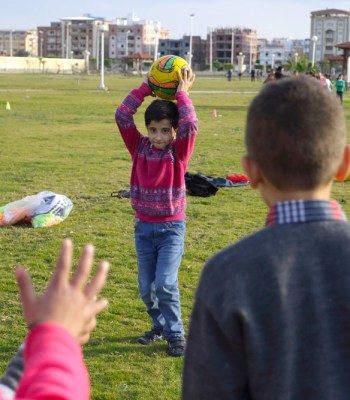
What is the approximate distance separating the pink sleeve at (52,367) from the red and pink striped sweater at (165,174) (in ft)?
12.2

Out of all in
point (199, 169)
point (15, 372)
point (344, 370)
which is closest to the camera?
point (15, 372)

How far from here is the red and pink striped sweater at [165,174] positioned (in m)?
5.28

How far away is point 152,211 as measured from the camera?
5305 mm

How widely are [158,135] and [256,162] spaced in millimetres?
3258

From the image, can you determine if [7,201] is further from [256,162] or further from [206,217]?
[256,162]

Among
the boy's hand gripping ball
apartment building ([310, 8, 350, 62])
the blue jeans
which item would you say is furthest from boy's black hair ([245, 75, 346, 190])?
apartment building ([310, 8, 350, 62])

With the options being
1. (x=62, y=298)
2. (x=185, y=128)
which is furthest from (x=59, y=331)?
(x=185, y=128)

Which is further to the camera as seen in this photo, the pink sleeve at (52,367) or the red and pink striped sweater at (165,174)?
the red and pink striped sweater at (165,174)

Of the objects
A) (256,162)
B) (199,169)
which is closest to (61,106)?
(199,169)

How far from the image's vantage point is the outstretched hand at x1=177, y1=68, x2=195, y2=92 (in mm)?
5477

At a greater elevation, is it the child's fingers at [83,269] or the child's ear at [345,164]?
the child's ear at [345,164]

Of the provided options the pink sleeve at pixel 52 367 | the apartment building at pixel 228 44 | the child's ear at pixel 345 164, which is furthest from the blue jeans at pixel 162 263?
the apartment building at pixel 228 44

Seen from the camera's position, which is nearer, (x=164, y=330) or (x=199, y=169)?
(x=164, y=330)

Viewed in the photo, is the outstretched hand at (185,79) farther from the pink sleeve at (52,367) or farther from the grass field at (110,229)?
the pink sleeve at (52,367)
